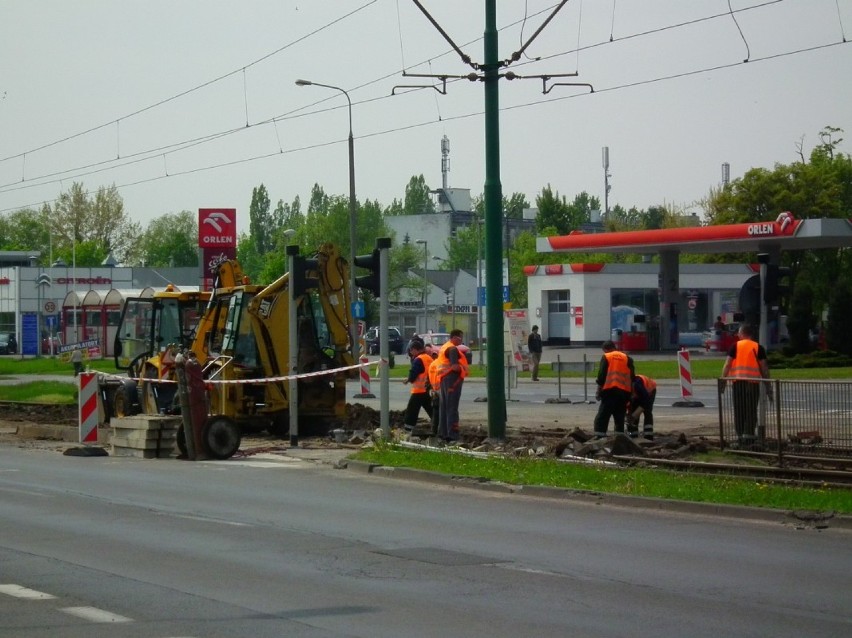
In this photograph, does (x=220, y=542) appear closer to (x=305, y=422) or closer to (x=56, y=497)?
(x=56, y=497)

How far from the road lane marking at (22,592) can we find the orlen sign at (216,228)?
31878 millimetres

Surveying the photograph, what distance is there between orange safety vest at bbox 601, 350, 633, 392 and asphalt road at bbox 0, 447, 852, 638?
447cm

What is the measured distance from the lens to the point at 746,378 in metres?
17.1

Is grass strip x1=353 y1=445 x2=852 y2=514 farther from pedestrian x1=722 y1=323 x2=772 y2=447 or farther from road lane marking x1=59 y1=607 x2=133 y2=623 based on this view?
road lane marking x1=59 y1=607 x2=133 y2=623

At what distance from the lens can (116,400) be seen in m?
26.5

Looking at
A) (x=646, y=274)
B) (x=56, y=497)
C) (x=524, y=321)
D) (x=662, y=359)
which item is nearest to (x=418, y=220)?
(x=646, y=274)

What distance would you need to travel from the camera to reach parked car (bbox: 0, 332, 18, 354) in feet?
291

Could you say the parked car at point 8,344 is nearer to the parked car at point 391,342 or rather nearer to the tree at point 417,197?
the parked car at point 391,342

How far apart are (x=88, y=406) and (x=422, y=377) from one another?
562 cm

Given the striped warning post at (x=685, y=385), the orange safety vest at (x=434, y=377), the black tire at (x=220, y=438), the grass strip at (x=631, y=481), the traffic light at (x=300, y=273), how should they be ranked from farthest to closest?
the striped warning post at (x=685, y=385) → the traffic light at (x=300, y=273) → the orange safety vest at (x=434, y=377) → the black tire at (x=220, y=438) → the grass strip at (x=631, y=481)

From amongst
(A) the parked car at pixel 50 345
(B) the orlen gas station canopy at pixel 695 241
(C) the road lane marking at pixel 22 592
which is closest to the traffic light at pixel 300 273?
(C) the road lane marking at pixel 22 592

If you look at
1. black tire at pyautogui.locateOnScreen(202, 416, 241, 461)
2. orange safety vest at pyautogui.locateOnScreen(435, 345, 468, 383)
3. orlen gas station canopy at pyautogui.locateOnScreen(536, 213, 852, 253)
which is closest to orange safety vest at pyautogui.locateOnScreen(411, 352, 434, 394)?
orange safety vest at pyautogui.locateOnScreen(435, 345, 468, 383)

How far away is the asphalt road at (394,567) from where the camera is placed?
7996 mm

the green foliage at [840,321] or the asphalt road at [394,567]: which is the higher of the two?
the green foliage at [840,321]
